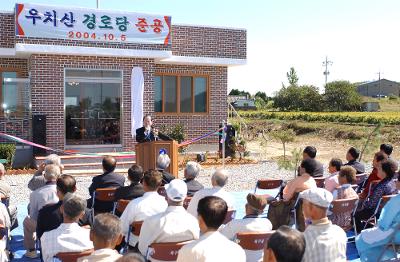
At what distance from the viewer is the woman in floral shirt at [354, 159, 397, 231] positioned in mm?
6609

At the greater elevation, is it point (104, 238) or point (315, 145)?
point (104, 238)

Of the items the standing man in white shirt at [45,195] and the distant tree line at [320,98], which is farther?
the distant tree line at [320,98]

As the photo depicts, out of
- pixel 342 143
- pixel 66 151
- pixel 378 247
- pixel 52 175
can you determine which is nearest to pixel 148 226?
pixel 52 175

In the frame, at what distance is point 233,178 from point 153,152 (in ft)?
10.1

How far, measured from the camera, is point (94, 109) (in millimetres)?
16484

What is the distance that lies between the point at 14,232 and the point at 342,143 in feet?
79.0

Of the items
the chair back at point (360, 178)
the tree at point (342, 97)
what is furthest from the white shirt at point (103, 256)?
the tree at point (342, 97)

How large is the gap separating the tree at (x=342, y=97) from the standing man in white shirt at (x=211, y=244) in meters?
48.2

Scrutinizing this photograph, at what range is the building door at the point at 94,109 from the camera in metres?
15.6

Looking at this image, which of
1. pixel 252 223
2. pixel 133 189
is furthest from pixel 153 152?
pixel 252 223

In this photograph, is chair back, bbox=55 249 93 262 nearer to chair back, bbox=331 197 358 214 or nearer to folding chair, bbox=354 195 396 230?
chair back, bbox=331 197 358 214

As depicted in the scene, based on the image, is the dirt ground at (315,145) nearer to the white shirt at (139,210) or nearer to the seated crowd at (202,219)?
the seated crowd at (202,219)

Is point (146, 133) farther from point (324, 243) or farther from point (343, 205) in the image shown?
point (324, 243)

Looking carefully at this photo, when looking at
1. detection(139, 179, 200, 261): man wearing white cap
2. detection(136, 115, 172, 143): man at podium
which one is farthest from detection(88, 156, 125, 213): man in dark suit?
detection(136, 115, 172, 143): man at podium
